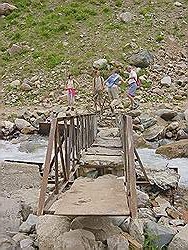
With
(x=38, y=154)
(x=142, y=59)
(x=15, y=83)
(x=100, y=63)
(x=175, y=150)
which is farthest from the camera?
(x=142, y=59)

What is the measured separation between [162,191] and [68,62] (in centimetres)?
1220

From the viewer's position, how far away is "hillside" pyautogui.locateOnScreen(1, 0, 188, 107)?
1812 centimetres

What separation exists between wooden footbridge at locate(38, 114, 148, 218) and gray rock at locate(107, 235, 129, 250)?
0.30 m

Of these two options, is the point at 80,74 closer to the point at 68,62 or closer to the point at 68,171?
the point at 68,62

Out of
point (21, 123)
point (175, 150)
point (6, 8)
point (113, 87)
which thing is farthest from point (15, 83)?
point (175, 150)

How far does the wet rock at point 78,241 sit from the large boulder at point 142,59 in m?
14.9

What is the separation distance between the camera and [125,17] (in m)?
21.9

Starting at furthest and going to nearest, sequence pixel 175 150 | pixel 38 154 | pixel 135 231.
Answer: pixel 38 154 < pixel 175 150 < pixel 135 231

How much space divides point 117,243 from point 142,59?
593 inches

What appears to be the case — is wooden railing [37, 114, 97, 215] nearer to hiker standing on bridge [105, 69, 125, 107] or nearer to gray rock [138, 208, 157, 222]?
gray rock [138, 208, 157, 222]

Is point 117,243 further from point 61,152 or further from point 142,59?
point 142,59

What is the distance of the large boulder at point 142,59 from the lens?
18.7m

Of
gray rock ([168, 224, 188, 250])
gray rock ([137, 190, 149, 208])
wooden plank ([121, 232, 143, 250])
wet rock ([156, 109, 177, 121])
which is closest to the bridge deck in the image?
wooden plank ([121, 232, 143, 250])

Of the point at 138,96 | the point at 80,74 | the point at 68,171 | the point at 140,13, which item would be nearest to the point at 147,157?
the point at 68,171
